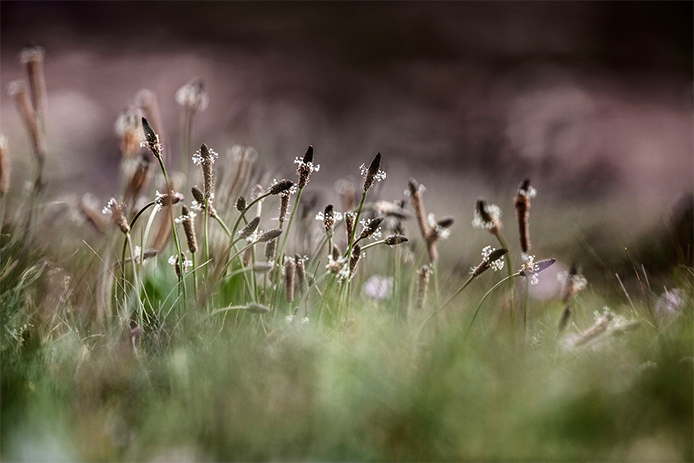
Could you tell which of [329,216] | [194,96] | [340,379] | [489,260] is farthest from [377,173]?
[194,96]

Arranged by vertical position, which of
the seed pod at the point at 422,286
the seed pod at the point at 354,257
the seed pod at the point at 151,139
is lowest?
the seed pod at the point at 422,286

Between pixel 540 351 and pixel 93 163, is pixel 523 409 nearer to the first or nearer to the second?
pixel 540 351

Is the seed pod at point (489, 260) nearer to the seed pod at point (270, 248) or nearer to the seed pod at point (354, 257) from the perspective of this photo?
the seed pod at point (354, 257)

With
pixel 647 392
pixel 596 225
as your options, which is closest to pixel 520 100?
pixel 596 225

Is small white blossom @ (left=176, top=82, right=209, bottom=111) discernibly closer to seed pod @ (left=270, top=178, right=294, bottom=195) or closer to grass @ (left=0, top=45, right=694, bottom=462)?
grass @ (left=0, top=45, right=694, bottom=462)

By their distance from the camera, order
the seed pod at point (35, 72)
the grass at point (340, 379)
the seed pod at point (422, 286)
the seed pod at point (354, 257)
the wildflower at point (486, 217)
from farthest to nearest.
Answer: the seed pod at point (35, 72), the seed pod at point (422, 286), the seed pod at point (354, 257), the wildflower at point (486, 217), the grass at point (340, 379)

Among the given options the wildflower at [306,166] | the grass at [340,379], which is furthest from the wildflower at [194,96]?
the wildflower at [306,166]
